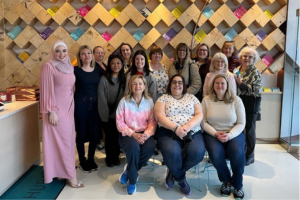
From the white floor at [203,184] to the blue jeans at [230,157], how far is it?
0.14 meters

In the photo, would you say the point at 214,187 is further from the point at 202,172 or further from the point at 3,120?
the point at 3,120

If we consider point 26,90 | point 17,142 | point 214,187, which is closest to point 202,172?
point 214,187

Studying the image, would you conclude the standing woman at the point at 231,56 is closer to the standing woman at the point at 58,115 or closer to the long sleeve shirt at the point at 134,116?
the long sleeve shirt at the point at 134,116

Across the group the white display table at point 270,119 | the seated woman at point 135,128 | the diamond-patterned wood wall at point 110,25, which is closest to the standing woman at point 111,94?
the seated woman at point 135,128

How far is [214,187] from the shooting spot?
2049 millimetres

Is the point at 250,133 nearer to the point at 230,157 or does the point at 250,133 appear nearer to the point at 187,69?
the point at 230,157

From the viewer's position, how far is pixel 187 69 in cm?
244

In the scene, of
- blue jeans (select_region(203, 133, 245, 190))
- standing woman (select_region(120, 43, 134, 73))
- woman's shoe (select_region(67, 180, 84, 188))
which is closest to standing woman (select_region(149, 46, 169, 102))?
standing woman (select_region(120, 43, 134, 73))

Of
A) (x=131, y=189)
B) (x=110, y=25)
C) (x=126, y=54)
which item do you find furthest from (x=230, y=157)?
(x=110, y=25)

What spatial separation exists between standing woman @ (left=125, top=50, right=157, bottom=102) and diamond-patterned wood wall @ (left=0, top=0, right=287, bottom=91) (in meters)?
0.79

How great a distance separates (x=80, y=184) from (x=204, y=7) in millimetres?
2304

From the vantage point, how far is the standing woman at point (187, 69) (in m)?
2.41

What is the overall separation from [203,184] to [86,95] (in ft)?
4.00

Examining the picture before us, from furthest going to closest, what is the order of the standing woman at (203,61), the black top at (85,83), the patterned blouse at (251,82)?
1. the standing woman at (203,61)
2. the patterned blouse at (251,82)
3. the black top at (85,83)
